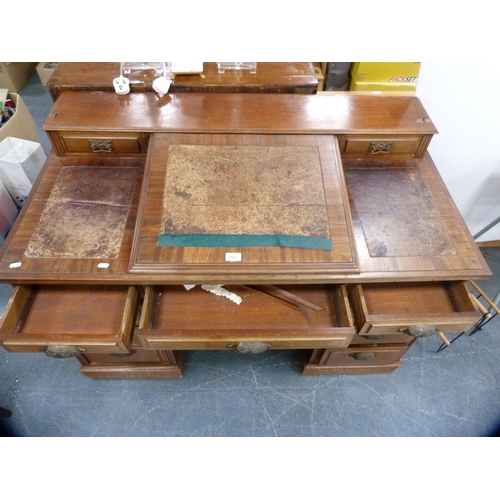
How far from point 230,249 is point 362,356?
98 cm

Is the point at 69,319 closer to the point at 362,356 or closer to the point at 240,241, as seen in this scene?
the point at 240,241

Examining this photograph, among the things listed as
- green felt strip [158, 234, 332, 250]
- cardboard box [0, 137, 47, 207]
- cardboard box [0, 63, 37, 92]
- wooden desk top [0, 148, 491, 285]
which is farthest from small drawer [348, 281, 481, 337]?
cardboard box [0, 63, 37, 92]

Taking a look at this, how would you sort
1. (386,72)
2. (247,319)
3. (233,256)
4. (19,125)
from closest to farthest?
1. (233,256)
2. (247,319)
3. (386,72)
4. (19,125)

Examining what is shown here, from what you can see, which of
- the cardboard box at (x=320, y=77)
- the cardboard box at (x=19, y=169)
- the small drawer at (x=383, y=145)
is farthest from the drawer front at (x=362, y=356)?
the cardboard box at (x=19, y=169)

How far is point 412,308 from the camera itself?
145 centimetres

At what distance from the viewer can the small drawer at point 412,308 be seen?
1.32 m

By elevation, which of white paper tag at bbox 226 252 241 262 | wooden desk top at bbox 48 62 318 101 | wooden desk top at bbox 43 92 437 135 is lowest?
white paper tag at bbox 226 252 241 262

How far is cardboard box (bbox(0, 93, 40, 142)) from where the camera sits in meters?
2.38

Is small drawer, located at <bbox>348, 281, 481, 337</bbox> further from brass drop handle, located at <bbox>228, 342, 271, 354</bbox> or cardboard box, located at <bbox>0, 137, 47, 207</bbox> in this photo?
cardboard box, located at <bbox>0, 137, 47, 207</bbox>

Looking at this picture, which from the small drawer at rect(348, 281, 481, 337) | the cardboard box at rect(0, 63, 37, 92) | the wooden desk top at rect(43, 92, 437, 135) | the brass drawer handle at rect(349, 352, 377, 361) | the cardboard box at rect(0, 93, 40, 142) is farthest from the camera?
the cardboard box at rect(0, 63, 37, 92)

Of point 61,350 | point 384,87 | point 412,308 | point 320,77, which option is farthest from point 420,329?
point 320,77

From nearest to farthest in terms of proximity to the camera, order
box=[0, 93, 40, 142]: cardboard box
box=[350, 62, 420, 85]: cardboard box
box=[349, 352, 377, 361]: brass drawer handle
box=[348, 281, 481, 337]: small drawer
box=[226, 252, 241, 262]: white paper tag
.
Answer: box=[226, 252, 241, 262]: white paper tag
box=[348, 281, 481, 337]: small drawer
box=[349, 352, 377, 361]: brass drawer handle
box=[350, 62, 420, 85]: cardboard box
box=[0, 93, 40, 142]: cardboard box

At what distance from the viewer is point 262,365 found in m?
2.01

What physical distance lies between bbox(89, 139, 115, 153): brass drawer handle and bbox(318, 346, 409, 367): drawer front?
1385 mm
